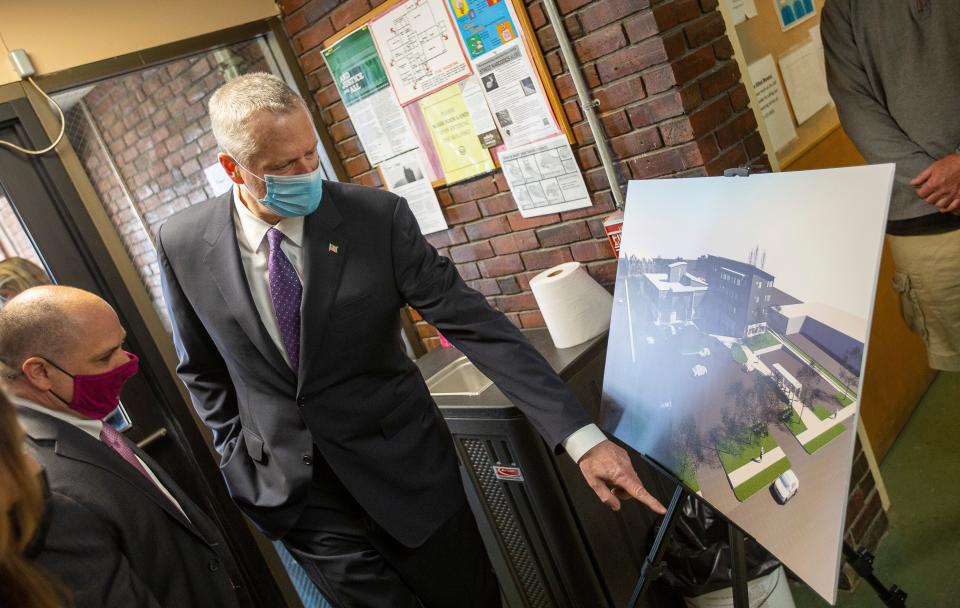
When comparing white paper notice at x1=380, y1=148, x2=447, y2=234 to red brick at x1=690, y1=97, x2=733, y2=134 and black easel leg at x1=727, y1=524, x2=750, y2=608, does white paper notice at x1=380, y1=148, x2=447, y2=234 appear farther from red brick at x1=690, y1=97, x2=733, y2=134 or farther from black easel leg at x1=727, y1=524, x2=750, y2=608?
black easel leg at x1=727, y1=524, x2=750, y2=608

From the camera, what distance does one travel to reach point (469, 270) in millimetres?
2771

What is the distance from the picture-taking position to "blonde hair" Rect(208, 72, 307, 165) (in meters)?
1.53

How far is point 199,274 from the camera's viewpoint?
165 cm

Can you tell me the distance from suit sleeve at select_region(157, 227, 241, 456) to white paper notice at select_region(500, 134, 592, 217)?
112 centimetres

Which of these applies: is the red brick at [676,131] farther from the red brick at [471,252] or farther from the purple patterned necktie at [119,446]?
the purple patterned necktie at [119,446]

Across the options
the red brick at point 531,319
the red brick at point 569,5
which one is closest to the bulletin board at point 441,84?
the red brick at point 569,5

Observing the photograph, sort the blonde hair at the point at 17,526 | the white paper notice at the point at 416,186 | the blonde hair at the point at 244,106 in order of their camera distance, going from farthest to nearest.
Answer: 1. the white paper notice at the point at 416,186
2. the blonde hair at the point at 244,106
3. the blonde hair at the point at 17,526

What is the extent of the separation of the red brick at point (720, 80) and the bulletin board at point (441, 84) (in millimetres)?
405

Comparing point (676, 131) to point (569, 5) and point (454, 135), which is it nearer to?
point (569, 5)

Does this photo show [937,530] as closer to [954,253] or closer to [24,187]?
[954,253]

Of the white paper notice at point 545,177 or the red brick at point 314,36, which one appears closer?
the white paper notice at point 545,177

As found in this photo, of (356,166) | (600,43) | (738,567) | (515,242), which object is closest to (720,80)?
(600,43)

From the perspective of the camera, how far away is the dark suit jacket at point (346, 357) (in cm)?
160

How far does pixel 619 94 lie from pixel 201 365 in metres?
1.30
